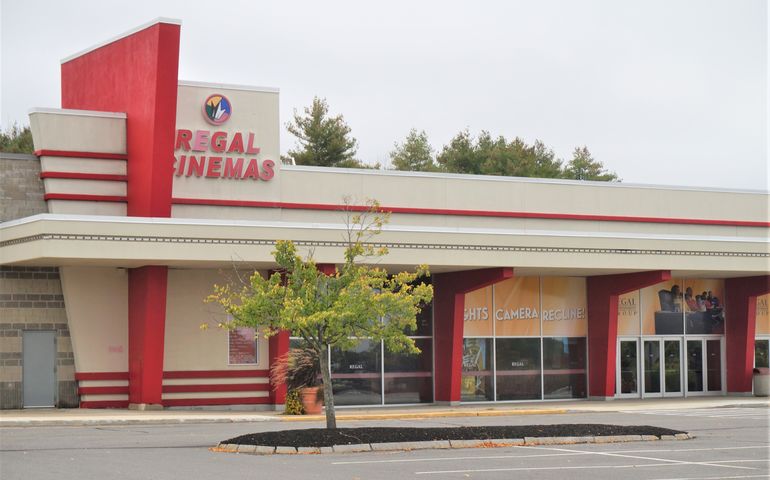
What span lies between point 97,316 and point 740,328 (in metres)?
23.0

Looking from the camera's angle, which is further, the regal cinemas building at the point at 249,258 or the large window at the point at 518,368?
the large window at the point at 518,368

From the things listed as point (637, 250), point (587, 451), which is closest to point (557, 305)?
point (637, 250)

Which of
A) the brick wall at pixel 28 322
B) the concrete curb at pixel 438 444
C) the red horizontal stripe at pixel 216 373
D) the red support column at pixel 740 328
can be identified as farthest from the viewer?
the red support column at pixel 740 328

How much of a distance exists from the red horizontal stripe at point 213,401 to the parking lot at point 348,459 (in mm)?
6307

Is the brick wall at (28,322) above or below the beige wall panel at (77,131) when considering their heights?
below

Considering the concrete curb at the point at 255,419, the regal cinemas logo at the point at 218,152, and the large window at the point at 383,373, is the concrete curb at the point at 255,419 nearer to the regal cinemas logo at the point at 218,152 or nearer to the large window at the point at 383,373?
the large window at the point at 383,373

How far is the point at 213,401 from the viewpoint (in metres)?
32.9

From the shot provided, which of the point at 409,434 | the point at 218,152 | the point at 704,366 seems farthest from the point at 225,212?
the point at 704,366

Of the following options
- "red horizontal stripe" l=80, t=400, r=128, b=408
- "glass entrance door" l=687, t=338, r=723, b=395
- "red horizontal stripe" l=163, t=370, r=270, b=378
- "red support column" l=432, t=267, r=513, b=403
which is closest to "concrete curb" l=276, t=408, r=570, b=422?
"red support column" l=432, t=267, r=513, b=403

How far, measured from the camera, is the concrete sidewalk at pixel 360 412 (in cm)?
2731

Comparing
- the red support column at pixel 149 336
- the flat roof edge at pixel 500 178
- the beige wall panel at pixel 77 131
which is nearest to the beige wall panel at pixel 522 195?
the flat roof edge at pixel 500 178

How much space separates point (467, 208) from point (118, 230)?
Answer: 12.8m

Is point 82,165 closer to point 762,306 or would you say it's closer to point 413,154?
point 762,306

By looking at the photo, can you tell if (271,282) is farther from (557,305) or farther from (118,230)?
(557,305)
